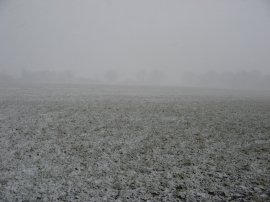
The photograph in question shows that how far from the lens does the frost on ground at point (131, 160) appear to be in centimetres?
962

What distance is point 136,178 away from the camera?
35.6 feet

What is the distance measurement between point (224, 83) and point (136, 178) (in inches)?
6663

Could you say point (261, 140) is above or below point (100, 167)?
above

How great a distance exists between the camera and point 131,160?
13055 millimetres

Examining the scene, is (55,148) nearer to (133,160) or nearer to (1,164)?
(1,164)

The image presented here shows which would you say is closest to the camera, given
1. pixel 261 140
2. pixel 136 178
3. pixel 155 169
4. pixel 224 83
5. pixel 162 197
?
pixel 162 197

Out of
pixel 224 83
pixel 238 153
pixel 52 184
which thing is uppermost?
pixel 224 83

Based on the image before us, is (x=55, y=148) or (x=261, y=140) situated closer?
(x=55, y=148)

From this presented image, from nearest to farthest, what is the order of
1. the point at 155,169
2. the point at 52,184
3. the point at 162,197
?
the point at 162,197
the point at 52,184
the point at 155,169

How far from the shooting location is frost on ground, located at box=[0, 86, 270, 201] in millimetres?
9617

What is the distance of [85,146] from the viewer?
1523 centimetres

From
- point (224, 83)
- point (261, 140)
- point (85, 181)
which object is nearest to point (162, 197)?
point (85, 181)

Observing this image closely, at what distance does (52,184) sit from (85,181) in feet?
5.19

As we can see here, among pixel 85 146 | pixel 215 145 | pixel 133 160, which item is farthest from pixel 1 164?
pixel 215 145
